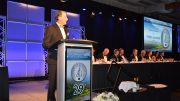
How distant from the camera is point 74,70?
2.32 m

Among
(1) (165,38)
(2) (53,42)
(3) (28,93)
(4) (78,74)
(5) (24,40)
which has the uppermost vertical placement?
(1) (165,38)

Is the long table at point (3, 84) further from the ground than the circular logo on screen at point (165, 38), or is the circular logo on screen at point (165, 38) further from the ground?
the circular logo on screen at point (165, 38)

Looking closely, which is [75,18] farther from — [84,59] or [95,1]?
[84,59]

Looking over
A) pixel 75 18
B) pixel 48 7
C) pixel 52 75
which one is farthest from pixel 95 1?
pixel 52 75

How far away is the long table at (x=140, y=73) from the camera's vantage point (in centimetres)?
422

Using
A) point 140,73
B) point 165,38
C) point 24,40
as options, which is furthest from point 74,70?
point 165,38

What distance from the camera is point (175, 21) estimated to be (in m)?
14.4

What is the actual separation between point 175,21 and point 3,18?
1080 centimetres

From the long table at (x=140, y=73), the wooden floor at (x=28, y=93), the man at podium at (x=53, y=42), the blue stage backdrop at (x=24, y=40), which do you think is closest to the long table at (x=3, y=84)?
the wooden floor at (x=28, y=93)

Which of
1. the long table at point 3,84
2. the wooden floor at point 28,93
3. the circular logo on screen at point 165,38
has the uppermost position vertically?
the circular logo on screen at point 165,38

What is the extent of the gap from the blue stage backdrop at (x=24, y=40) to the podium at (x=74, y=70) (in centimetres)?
514

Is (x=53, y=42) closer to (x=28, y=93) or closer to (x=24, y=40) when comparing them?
(x=28, y=93)

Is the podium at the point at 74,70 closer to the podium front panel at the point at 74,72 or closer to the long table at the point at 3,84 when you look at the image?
the podium front panel at the point at 74,72

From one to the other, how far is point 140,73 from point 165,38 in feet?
Answer: 24.6
